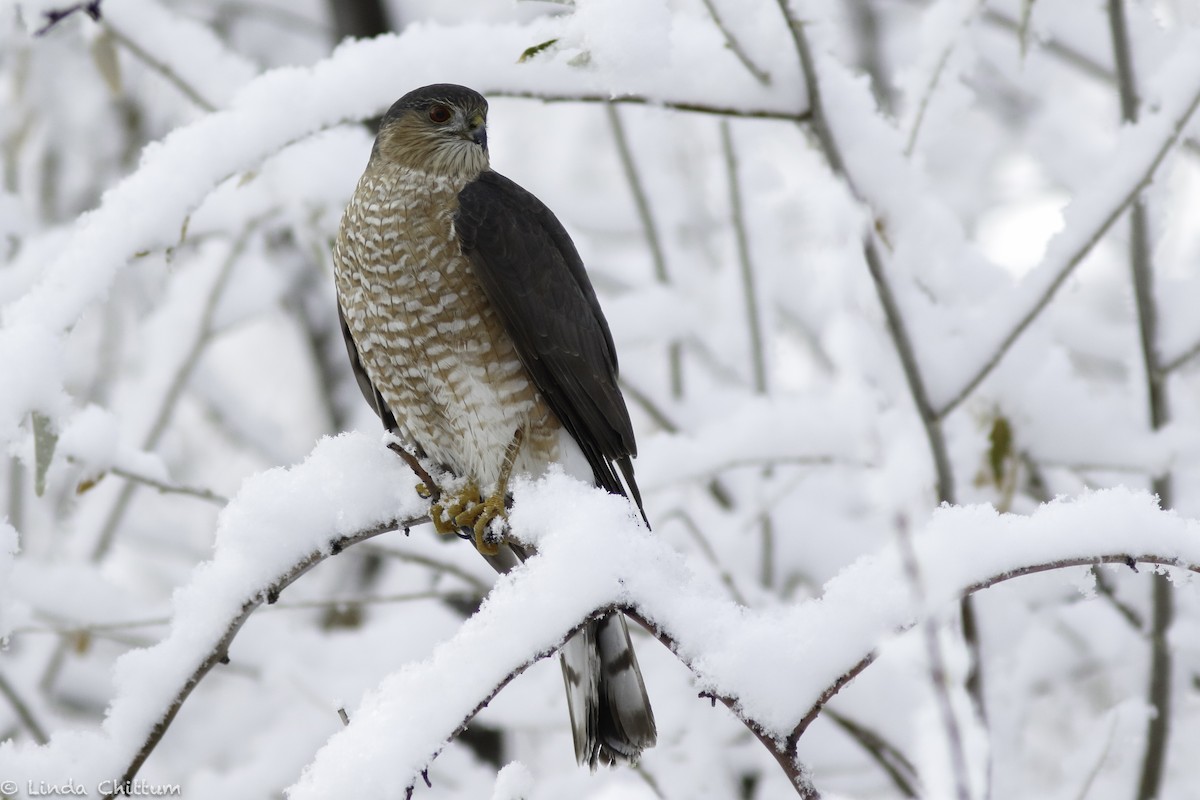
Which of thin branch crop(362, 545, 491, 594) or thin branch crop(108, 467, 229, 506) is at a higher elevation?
thin branch crop(362, 545, 491, 594)

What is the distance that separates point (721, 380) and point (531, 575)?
14.0ft

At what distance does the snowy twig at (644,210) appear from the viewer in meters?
4.02

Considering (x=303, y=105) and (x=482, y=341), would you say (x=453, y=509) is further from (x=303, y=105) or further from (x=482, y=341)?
(x=303, y=105)

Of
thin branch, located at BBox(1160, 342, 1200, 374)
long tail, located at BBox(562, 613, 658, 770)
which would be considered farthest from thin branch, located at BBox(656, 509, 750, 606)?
thin branch, located at BBox(1160, 342, 1200, 374)

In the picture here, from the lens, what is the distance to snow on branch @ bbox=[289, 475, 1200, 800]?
1.46 meters

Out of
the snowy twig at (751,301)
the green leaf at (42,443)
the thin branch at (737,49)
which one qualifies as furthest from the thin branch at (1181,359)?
the green leaf at (42,443)

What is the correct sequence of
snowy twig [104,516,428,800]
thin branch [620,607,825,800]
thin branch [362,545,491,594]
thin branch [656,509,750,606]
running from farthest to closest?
thin branch [656,509,750,606] → thin branch [362,545,491,594] → snowy twig [104,516,428,800] → thin branch [620,607,825,800]

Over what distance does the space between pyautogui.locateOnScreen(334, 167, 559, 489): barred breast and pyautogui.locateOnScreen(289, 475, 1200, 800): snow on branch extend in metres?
1.45

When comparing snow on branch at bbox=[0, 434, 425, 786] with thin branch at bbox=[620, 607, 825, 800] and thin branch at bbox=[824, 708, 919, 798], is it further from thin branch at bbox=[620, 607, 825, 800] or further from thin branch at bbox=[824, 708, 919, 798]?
thin branch at bbox=[824, 708, 919, 798]

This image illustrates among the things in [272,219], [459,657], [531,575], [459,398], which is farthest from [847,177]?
[272,219]

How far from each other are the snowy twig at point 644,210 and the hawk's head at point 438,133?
46 cm

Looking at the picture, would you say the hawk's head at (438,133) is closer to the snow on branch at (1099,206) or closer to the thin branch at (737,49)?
the thin branch at (737,49)

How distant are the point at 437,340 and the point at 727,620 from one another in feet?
5.33

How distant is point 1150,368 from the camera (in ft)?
9.64
